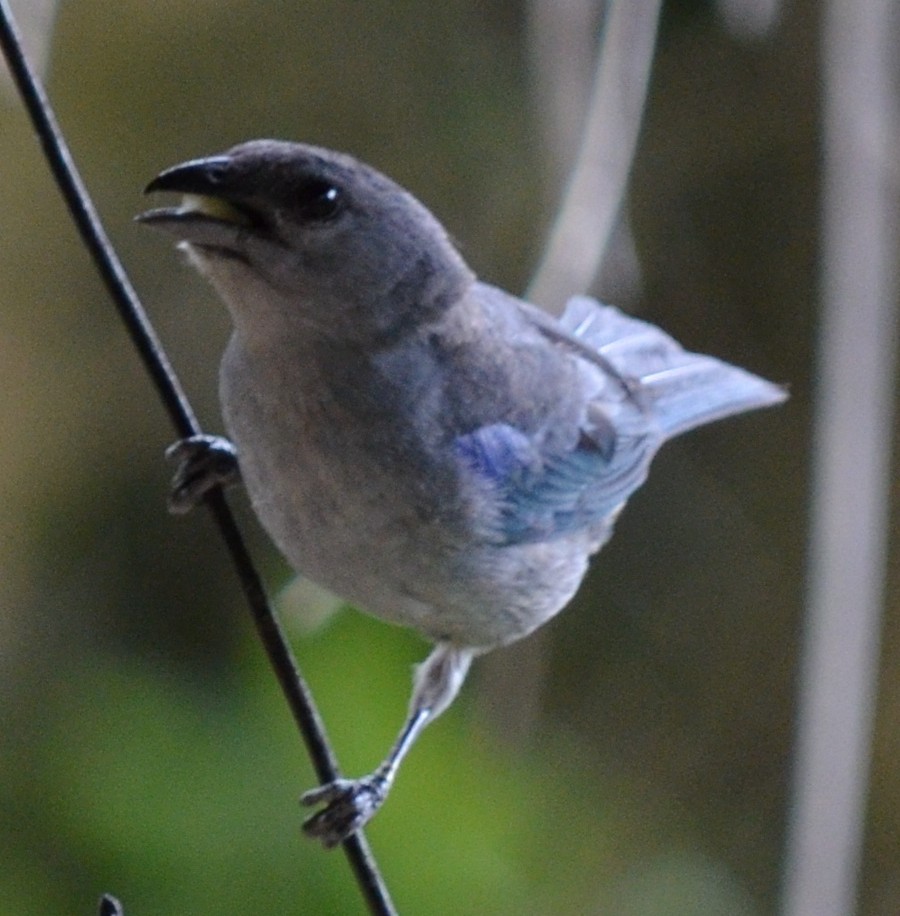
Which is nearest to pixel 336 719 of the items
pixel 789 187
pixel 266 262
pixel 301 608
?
pixel 301 608

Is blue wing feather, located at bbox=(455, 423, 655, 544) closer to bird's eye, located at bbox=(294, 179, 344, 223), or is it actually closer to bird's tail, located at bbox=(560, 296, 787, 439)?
bird's tail, located at bbox=(560, 296, 787, 439)

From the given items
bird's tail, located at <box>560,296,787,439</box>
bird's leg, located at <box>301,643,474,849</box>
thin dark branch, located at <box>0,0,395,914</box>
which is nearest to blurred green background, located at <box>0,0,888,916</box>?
bird's tail, located at <box>560,296,787,439</box>

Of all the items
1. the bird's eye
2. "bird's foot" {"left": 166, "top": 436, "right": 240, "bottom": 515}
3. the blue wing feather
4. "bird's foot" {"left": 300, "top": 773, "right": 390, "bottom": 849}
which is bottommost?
"bird's foot" {"left": 300, "top": 773, "right": 390, "bottom": 849}

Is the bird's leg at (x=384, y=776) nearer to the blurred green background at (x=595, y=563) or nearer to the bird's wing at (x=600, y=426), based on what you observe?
the bird's wing at (x=600, y=426)

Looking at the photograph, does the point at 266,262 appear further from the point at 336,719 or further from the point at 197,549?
the point at 197,549

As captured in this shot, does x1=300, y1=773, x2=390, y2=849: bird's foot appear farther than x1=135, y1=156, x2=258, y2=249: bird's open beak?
Yes

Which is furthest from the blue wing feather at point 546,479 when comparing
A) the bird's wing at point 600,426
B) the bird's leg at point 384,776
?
the bird's leg at point 384,776
